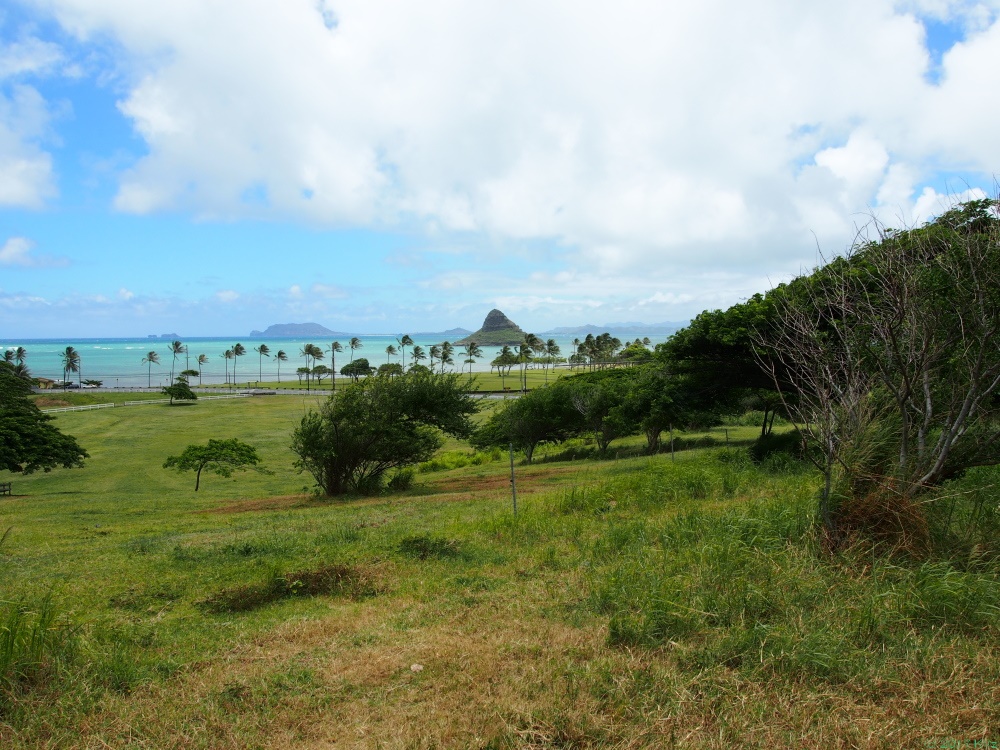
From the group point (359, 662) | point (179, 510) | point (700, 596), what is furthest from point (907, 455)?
point (179, 510)

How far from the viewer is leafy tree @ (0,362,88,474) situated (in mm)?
30062

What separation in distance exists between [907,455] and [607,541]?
3.50 metres

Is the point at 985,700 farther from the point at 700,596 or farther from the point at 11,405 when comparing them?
the point at 11,405

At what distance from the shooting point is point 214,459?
1261 inches

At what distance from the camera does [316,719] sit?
4117 mm

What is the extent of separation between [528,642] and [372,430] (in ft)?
63.3

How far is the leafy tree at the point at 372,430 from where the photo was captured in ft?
78.1

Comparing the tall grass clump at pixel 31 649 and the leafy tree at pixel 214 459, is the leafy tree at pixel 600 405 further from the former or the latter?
the tall grass clump at pixel 31 649

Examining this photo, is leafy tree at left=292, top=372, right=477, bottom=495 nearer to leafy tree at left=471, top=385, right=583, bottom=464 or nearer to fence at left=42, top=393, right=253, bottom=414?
leafy tree at left=471, top=385, right=583, bottom=464

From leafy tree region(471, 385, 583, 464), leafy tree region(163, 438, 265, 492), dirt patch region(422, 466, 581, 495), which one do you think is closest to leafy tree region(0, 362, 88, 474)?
leafy tree region(163, 438, 265, 492)

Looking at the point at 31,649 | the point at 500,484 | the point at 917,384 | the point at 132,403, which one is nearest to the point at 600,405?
the point at 500,484

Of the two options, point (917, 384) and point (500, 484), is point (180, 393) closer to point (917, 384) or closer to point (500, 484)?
point (500, 484)

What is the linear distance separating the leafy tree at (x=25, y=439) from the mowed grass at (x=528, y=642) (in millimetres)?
26168

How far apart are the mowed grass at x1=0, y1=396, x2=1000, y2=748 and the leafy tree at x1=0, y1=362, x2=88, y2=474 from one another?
1030 inches
